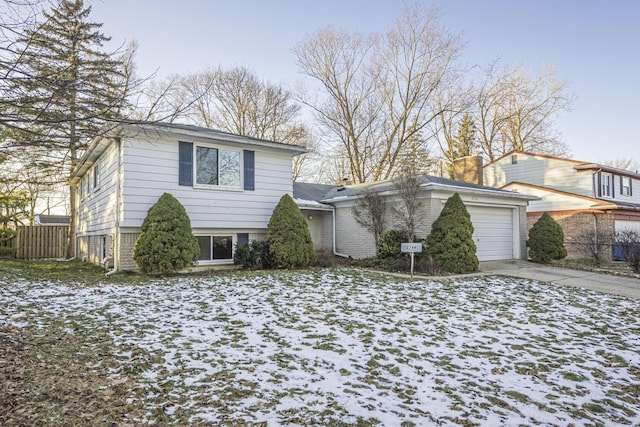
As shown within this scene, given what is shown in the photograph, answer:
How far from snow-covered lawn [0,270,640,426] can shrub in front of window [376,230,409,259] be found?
3.92 meters

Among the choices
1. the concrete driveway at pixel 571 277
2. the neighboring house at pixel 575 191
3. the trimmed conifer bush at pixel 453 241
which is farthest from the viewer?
the neighboring house at pixel 575 191

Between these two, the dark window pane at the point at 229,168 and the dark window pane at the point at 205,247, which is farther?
the dark window pane at the point at 229,168

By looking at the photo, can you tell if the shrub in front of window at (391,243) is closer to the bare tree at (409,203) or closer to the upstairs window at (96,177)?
the bare tree at (409,203)

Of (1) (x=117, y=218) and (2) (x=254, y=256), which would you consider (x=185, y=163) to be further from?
(2) (x=254, y=256)

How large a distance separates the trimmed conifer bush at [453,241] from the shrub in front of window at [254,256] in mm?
4816

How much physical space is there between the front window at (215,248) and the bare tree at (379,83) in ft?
49.6

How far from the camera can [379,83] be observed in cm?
2406

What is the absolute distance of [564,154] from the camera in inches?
1172

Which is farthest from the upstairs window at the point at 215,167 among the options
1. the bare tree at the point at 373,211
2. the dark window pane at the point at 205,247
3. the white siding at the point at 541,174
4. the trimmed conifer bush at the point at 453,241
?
the white siding at the point at 541,174

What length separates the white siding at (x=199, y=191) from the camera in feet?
32.2

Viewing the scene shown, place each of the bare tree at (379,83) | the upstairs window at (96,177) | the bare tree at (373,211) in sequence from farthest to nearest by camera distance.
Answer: the bare tree at (379,83), the bare tree at (373,211), the upstairs window at (96,177)

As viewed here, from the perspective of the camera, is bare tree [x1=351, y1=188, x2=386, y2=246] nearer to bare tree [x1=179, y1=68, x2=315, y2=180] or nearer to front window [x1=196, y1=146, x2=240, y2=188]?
front window [x1=196, y1=146, x2=240, y2=188]

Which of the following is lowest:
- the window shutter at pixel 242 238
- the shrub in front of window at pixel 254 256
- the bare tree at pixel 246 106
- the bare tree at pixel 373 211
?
the shrub in front of window at pixel 254 256

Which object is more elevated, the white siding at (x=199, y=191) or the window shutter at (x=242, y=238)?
the white siding at (x=199, y=191)
